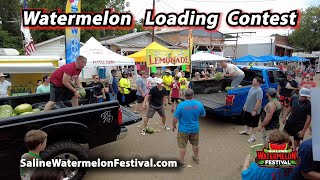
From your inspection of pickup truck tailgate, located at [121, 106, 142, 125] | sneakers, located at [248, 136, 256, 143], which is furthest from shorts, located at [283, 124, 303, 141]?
pickup truck tailgate, located at [121, 106, 142, 125]

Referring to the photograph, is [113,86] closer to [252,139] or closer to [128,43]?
[252,139]

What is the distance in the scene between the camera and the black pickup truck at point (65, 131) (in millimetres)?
3379

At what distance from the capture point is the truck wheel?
362 centimetres

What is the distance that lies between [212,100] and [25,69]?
22.9ft

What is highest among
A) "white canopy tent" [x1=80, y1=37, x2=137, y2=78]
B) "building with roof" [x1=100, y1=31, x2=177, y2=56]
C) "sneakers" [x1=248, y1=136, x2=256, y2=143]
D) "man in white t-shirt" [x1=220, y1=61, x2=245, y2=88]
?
"building with roof" [x1=100, y1=31, x2=177, y2=56]

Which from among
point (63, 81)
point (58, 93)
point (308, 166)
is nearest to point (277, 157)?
point (308, 166)

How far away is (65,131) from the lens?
387cm

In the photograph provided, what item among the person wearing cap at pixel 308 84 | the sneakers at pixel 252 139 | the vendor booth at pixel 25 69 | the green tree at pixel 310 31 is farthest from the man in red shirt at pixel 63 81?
the green tree at pixel 310 31

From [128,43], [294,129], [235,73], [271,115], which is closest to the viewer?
[294,129]

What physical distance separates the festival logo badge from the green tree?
175 feet

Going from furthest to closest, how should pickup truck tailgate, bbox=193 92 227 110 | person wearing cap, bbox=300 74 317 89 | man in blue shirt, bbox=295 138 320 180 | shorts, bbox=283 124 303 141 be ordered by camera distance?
1. person wearing cap, bbox=300 74 317 89
2. pickup truck tailgate, bbox=193 92 227 110
3. shorts, bbox=283 124 303 141
4. man in blue shirt, bbox=295 138 320 180

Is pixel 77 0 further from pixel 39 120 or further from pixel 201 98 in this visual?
pixel 39 120

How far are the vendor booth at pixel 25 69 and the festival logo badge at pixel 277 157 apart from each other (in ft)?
30.4

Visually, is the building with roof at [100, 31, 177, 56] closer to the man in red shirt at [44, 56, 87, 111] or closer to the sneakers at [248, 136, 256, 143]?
the sneakers at [248, 136, 256, 143]
